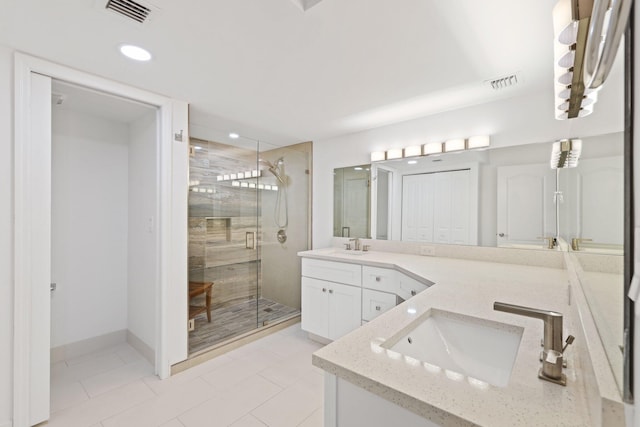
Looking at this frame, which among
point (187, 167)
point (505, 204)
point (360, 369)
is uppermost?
point (187, 167)

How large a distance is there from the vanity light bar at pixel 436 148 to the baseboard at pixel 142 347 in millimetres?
2851

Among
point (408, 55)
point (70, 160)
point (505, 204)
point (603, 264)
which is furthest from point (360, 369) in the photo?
point (70, 160)

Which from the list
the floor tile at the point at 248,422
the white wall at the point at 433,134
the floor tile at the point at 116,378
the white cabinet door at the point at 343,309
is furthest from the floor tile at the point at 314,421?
the white wall at the point at 433,134

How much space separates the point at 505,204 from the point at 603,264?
185 cm

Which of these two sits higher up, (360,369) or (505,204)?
(505,204)

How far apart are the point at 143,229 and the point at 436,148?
287 centimetres

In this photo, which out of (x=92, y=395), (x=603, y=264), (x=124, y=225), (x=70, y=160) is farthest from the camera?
(x=124, y=225)

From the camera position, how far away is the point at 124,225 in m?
2.90

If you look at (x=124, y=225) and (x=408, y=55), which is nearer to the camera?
(x=408, y=55)

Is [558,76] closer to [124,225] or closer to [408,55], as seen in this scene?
[408,55]

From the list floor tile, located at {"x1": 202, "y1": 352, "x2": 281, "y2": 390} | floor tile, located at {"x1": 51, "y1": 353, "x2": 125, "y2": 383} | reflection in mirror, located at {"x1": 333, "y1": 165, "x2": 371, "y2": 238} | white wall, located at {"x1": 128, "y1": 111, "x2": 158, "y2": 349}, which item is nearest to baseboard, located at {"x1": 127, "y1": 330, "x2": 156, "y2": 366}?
white wall, located at {"x1": 128, "y1": 111, "x2": 158, "y2": 349}

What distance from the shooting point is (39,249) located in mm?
1754

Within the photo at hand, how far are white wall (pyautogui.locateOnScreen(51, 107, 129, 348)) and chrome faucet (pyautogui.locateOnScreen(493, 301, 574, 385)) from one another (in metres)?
3.32

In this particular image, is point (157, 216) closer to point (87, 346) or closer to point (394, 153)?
point (87, 346)
